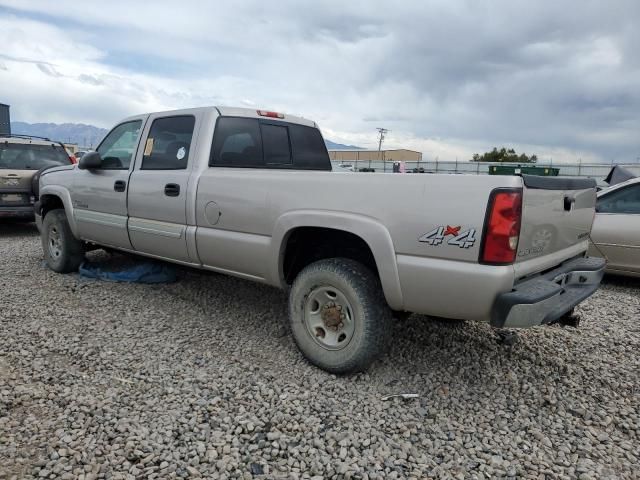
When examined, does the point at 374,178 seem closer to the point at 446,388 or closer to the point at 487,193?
the point at 487,193

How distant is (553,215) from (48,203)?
221 inches

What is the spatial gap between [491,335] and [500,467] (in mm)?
1710

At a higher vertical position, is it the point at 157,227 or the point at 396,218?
the point at 396,218

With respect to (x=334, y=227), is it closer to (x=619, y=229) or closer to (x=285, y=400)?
(x=285, y=400)

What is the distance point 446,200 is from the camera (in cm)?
248

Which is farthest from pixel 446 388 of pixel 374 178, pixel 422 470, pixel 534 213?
pixel 374 178

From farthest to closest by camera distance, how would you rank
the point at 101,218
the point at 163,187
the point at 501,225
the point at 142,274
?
1. the point at 142,274
2. the point at 101,218
3. the point at 163,187
4. the point at 501,225

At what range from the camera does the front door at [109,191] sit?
4469 millimetres

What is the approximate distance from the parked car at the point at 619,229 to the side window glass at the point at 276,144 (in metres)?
3.99

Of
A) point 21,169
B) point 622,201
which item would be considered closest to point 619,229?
point 622,201

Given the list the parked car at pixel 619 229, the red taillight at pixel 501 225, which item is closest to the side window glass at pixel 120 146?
the red taillight at pixel 501 225

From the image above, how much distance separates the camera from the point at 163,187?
3936 millimetres

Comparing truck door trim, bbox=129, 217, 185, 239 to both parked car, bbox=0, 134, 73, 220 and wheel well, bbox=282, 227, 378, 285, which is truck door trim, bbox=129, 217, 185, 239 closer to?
A: wheel well, bbox=282, 227, 378, 285

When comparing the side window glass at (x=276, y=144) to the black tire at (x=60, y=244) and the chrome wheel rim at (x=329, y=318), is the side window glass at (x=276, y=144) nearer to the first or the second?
the chrome wheel rim at (x=329, y=318)
